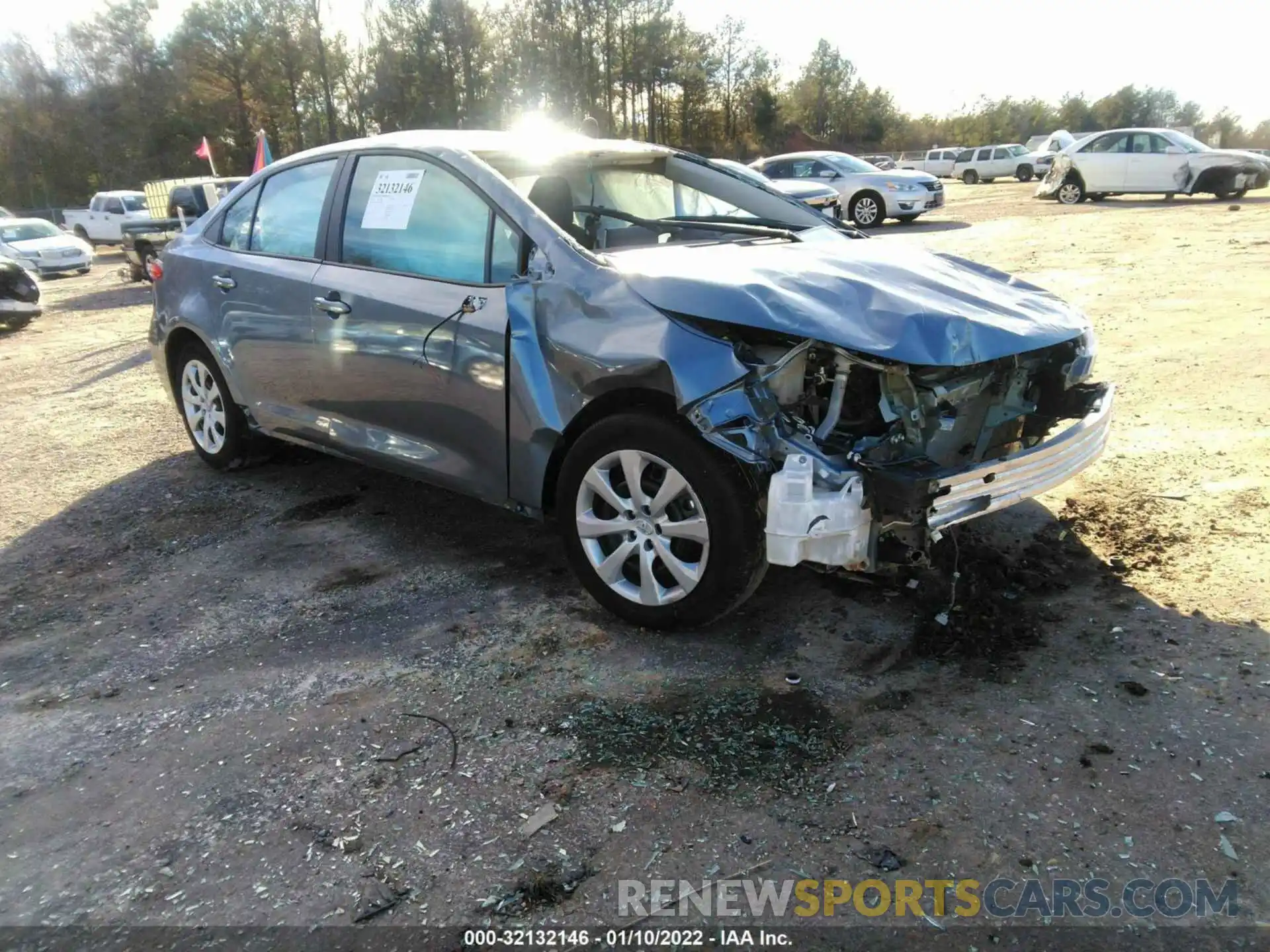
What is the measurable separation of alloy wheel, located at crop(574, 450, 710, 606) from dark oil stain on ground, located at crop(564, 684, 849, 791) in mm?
439

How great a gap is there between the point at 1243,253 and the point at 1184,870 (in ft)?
38.7

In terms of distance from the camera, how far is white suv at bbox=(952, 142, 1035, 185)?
3659cm

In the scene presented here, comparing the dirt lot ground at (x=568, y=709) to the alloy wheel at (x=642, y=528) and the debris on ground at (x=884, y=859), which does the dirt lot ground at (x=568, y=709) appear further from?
the alloy wheel at (x=642, y=528)

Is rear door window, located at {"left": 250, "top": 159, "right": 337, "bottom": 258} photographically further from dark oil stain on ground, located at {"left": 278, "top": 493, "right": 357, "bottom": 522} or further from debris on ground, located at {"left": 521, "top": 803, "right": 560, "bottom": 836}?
debris on ground, located at {"left": 521, "top": 803, "right": 560, "bottom": 836}

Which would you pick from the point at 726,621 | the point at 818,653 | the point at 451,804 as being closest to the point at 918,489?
the point at 818,653

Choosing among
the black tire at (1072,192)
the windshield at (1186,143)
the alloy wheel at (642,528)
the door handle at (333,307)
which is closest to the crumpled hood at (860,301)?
the alloy wheel at (642,528)

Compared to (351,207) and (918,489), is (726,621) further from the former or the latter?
(351,207)

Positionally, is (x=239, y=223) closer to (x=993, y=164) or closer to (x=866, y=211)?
(x=866, y=211)

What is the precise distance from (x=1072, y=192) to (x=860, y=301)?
71.5 feet

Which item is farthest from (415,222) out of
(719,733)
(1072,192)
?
(1072,192)

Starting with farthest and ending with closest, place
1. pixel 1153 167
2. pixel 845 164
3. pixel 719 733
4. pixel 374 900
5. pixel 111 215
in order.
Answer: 1. pixel 111 215
2. pixel 1153 167
3. pixel 845 164
4. pixel 719 733
5. pixel 374 900

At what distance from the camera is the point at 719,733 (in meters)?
2.76

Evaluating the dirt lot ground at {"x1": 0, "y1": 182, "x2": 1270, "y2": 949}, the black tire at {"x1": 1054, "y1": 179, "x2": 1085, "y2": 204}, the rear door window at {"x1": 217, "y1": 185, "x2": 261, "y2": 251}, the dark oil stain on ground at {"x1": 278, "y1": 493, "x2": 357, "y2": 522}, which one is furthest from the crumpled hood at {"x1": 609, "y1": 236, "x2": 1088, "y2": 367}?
the black tire at {"x1": 1054, "y1": 179, "x2": 1085, "y2": 204}

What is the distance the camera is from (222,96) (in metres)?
45.4
